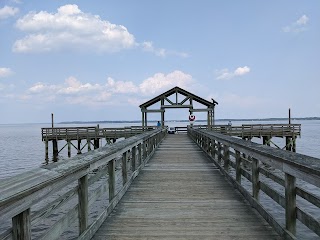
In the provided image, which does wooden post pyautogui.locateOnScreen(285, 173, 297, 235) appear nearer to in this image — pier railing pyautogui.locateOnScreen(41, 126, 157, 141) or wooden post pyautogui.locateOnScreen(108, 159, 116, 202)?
wooden post pyautogui.locateOnScreen(108, 159, 116, 202)

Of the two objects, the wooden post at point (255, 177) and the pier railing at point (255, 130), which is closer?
the wooden post at point (255, 177)

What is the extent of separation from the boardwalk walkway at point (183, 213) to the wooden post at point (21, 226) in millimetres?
1855

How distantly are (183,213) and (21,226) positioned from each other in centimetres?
322

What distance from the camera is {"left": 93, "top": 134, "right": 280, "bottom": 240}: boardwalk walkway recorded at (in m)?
4.20

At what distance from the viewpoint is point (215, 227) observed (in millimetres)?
4434

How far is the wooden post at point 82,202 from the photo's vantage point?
3.74m

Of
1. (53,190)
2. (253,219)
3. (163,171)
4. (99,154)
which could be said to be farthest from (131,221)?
(163,171)

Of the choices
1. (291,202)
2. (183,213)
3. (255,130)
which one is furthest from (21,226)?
(255,130)

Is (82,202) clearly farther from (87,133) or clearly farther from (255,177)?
(87,133)

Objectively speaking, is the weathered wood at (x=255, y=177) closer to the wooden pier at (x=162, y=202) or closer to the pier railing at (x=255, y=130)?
the wooden pier at (x=162, y=202)

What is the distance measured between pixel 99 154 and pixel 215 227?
6.27 ft

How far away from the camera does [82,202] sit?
374cm

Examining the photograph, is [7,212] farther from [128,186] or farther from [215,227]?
[128,186]

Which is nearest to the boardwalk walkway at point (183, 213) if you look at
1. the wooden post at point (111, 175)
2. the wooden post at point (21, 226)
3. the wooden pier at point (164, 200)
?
the wooden pier at point (164, 200)
